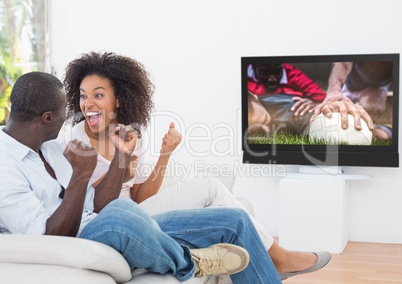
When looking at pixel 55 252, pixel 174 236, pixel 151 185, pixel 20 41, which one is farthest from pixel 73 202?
pixel 20 41

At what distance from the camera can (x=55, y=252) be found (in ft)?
6.19

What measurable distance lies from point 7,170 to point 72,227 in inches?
10.7

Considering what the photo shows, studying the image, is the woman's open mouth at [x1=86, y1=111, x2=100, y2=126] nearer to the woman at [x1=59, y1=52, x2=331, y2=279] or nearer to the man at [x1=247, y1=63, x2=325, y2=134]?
the woman at [x1=59, y1=52, x2=331, y2=279]

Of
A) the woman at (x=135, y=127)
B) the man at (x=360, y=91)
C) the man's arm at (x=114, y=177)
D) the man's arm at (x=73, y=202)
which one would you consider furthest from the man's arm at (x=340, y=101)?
the man's arm at (x=73, y=202)

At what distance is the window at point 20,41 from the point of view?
16.9ft

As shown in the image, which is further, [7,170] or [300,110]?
[300,110]

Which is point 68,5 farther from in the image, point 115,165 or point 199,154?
point 115,165

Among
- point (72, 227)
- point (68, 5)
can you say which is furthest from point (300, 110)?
point (72, 227)

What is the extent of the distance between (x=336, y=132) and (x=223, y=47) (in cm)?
107

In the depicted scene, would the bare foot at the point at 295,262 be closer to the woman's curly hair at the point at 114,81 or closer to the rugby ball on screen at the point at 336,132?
the woman's curly hair at the point at 114,81

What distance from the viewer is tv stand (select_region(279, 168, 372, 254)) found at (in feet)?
14.7

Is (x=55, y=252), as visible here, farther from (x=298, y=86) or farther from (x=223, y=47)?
(x=223, y=47)

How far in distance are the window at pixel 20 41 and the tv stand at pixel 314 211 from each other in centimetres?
218

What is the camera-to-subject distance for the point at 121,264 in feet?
6.59
